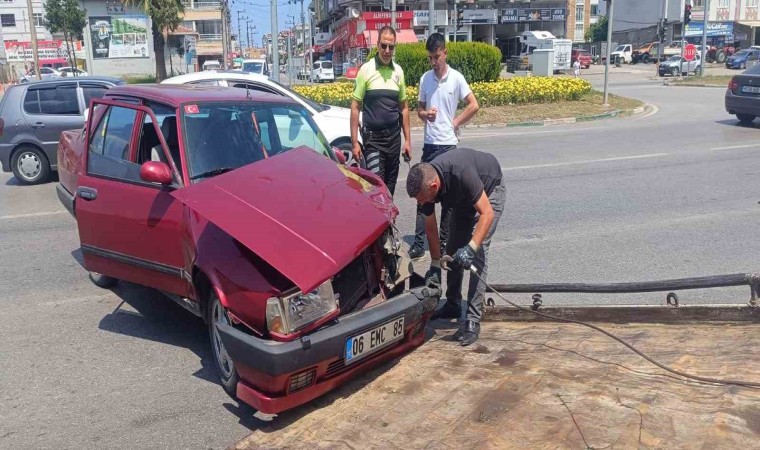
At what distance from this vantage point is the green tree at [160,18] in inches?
1561

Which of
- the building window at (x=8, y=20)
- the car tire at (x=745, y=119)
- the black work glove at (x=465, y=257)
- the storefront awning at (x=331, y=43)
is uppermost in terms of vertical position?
the building window at (x=8, y=20)

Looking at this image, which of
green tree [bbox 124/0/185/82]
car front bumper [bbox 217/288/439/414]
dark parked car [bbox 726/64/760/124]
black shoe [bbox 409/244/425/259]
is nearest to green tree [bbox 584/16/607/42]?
green tree [bbox 124/0/185/82]

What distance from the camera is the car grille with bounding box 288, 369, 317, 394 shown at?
3896 millimetres

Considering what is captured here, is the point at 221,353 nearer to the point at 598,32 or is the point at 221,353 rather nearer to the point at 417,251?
the point at 417,251

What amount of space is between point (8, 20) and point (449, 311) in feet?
268

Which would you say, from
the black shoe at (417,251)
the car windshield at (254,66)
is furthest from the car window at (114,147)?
the car windshield at (254,66)

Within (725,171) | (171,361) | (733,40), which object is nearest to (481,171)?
(171,361)

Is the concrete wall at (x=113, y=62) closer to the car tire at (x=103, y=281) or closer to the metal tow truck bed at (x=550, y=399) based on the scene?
the car tire at (x=103, y=281)

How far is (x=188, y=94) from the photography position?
5.77 meters

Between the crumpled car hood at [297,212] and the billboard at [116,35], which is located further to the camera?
the billboard at [116,35]

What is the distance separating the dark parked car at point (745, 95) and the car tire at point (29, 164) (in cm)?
1549

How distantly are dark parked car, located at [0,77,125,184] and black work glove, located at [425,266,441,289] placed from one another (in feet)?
31.1

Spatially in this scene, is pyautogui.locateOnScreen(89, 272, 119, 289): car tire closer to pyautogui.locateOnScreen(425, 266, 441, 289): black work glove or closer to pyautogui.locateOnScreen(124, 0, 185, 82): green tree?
pyautogui.locateOnScreen(425, 266, 441, 289): black work glove

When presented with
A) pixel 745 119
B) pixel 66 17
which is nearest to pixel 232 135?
pixel 745 119
